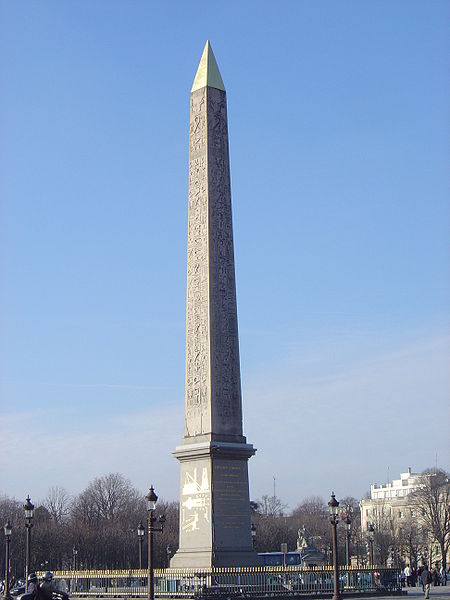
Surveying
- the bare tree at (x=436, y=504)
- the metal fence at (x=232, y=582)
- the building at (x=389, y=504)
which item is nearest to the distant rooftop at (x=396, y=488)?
the building at (x=389, y=504)

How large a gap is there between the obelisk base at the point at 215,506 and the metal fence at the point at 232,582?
0.50m

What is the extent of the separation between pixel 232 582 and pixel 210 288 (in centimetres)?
804

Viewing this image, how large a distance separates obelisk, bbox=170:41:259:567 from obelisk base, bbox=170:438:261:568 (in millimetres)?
27

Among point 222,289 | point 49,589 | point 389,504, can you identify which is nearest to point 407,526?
point 389,504

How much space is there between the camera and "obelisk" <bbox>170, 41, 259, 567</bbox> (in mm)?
27078

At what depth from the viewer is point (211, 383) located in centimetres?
2772

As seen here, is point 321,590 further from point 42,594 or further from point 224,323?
point 42,594

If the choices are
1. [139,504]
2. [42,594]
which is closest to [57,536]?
[139,504]

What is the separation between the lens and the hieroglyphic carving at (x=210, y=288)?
91.6 feet

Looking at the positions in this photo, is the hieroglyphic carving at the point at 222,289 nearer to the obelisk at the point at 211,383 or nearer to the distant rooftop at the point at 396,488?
the obelisk at the point at 211,383

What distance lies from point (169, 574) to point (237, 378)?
569 cm

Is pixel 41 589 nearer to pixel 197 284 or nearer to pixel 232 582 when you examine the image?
pixel 232 582

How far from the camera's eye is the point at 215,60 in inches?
1254

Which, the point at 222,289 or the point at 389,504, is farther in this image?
the point at 389,504
